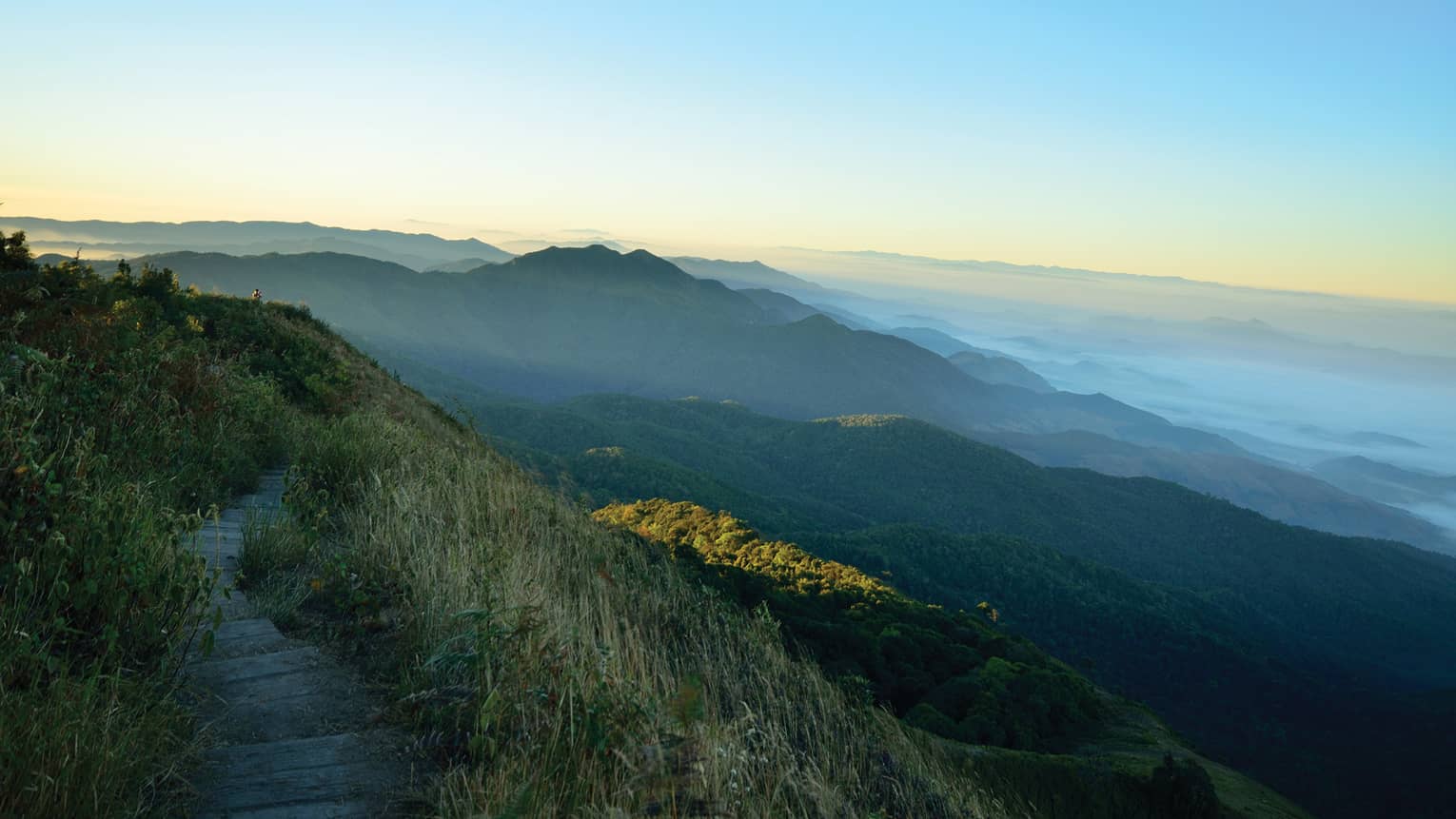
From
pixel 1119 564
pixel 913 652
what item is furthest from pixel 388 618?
pixel 1119 564

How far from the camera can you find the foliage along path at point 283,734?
2.41 metres

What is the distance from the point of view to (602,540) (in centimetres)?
669

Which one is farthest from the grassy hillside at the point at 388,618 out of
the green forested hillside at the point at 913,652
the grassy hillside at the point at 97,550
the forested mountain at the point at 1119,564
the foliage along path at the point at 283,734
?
the forested mountain at the point at 1119,564

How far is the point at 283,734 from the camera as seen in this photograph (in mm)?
2717

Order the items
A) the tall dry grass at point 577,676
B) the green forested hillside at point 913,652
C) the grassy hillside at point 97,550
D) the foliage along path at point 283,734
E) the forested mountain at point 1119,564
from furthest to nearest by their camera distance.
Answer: the forested mountain at point 1119,564 → the green forested hillside at point 913,652 → the tall dry grass at point 577,676 → the foliage along path at point 283,734 → the grassy hillside at point 97,550

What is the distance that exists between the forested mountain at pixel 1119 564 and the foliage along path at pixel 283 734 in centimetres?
1421

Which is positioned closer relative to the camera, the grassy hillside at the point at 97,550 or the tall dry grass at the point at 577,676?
the grassy hillside at the point at 97,550

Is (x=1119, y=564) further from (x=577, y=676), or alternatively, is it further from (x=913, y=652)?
(x=577, y=676)

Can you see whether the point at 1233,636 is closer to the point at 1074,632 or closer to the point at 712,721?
the point at 1074,632

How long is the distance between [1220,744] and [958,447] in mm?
111782

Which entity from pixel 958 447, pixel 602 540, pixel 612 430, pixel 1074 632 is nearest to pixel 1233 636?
pixel 1074 632

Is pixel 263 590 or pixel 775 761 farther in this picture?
pixel 263 590

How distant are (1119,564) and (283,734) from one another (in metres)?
162

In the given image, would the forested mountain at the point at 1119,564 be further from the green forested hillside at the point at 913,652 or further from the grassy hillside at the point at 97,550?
the grassy hillside at the point at 97,550
